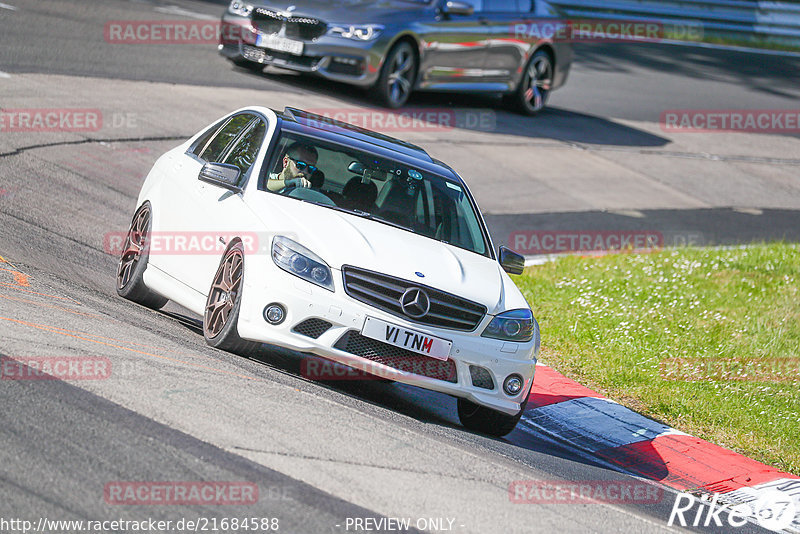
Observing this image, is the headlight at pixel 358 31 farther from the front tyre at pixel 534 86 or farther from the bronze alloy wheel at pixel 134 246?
the bronze alloy wheel at pixel 134 246

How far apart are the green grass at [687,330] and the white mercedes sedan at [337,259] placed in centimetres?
189

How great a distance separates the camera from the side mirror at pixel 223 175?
7.53 meters

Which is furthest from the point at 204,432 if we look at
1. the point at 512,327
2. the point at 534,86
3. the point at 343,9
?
the point at 534,86

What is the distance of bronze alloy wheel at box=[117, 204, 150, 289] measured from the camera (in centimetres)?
829

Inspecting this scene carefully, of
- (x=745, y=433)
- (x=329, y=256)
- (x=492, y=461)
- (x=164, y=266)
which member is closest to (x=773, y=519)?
(x=745, y=433)

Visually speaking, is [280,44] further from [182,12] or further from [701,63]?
[701,63]

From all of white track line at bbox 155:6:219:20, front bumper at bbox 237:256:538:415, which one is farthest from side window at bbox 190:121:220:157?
white track line at bbox 155:6:219:20

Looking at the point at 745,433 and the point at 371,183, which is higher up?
the point at 371,183

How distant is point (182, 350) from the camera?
21.8ft

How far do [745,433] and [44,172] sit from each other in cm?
690

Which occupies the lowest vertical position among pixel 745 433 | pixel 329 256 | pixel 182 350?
pixel 745 433

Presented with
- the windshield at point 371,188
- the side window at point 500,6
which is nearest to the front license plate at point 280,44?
the side window at point 500,6

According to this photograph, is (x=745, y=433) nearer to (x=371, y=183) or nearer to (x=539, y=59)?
(x=371, y=183)

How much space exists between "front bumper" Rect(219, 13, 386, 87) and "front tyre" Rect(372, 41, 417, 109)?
0.22 meters
